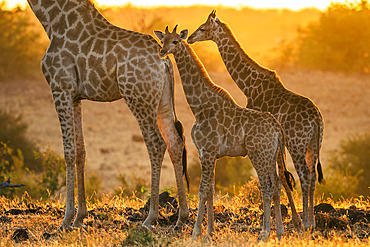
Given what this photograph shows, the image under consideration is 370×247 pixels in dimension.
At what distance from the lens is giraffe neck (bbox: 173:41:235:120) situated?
7.23 metres

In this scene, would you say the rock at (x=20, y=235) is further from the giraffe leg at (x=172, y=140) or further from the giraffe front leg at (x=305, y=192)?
the giraffe front leg at (x=305, y=192)

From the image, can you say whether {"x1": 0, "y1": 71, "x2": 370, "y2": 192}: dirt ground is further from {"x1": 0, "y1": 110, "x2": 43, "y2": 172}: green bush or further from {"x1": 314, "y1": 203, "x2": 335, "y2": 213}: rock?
{"x1": 314, "y1": 203, "x2": 335, "y2": 213}: rock

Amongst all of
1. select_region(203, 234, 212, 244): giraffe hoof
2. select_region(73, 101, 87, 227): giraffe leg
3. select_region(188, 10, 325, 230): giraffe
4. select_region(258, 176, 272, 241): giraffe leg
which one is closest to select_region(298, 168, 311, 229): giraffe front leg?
select_region(188, 10, 325, 230): giraffe

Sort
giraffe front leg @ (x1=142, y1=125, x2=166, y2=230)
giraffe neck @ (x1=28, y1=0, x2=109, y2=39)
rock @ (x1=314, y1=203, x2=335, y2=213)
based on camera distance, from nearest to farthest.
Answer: giraffe front leg @ (x1=142, y1=125, x2=166, y2=230) → giraffe neck @ (x1=28, y1=0, x2=109, y2=39) → rock @ (x1=314, y1=203, x2=335, y2=213)

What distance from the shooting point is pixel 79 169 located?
791cm

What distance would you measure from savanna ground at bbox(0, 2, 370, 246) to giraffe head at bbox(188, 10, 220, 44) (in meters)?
2.43

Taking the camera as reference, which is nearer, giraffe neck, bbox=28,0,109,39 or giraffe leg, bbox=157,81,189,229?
giraffe leg, bbox=157,81,189,229

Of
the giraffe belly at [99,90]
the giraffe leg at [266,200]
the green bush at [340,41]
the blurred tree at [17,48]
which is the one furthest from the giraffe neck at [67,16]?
the green bush at [340,41]

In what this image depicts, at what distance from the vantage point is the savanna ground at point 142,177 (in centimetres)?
694

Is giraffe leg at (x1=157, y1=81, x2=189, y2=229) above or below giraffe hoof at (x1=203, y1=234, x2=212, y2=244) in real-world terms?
above

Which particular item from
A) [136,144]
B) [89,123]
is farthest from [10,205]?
[89,123]

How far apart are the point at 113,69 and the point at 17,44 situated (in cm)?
2549

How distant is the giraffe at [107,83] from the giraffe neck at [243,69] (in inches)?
37.6

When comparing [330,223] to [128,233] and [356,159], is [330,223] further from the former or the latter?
[356,159]
